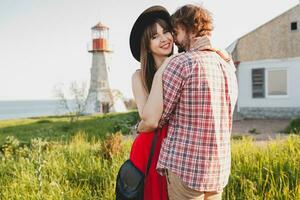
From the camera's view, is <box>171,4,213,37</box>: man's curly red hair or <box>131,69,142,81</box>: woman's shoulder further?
<box>131,69,142,81</box>: woman's shoulder

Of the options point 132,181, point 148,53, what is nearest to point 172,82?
point 148,53

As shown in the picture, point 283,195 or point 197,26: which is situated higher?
point 197,26

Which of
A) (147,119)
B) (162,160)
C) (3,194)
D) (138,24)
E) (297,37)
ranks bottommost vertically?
(3,194)

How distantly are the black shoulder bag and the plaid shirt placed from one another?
259 millimetres

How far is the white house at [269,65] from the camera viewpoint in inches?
614

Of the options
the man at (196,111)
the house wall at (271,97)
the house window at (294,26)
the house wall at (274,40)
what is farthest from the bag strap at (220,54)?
the house window at (294,26)

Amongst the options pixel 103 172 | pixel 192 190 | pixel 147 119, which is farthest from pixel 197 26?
pixel 103 172

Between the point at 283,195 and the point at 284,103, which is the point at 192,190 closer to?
the point at 283,195

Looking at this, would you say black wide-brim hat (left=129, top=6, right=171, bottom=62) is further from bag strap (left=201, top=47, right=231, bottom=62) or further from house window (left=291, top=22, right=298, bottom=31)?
house window (left=291, top=22, right=298, bottom=31)

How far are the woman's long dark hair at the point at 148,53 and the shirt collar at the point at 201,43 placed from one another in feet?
1.25

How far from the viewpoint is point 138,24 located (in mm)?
2342

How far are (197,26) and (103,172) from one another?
318 centimetres

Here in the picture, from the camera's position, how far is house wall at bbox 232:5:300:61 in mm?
15836

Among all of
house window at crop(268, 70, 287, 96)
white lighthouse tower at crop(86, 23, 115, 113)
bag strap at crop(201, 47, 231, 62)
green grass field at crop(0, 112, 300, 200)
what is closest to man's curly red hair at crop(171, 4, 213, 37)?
bag strap at crop(201, 47, 231, 62)
